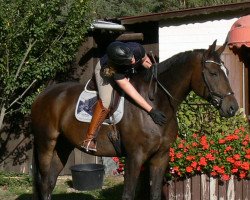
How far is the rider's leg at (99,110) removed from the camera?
225 inches

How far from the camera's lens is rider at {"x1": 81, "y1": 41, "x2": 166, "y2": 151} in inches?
215

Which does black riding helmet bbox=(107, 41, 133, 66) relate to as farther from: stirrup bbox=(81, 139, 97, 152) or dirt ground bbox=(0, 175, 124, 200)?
dirt ground bbox=(0, 175, 124, 200)

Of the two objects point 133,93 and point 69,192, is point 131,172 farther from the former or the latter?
point 69,192

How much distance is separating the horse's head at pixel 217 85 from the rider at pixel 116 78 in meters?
0.55

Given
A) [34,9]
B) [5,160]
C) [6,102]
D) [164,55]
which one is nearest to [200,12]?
[164,55]

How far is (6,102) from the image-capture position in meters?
9.40

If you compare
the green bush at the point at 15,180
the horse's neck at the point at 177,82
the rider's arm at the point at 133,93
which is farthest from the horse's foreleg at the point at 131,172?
the green bush at the point at 15,180

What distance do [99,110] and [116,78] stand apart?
407 millimetres

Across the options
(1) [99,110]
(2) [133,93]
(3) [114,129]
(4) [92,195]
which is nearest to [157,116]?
(2) [133,93]

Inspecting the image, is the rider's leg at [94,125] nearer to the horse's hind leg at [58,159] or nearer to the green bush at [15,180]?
the horse's hind leg at [58,159]

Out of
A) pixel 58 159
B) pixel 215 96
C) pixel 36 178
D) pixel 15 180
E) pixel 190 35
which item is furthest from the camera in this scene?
pixel 190 35

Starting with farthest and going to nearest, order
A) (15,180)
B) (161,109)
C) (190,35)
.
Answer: (190,35) → (15,180) → (161,109)

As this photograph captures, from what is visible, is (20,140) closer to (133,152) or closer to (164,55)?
(164,55)

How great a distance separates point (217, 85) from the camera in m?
5.16
